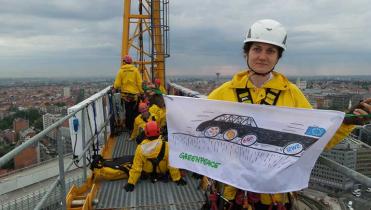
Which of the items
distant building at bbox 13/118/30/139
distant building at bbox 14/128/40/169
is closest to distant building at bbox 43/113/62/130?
distant building at bbox 13/118/30/139

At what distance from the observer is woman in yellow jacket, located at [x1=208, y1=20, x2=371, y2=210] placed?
2.57 metres

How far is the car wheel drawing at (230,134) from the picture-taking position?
2775 mm

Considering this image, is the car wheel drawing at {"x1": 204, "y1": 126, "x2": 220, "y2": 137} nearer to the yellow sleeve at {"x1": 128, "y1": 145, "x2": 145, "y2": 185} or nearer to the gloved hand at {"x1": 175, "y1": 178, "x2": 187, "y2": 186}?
the yellow sleeve at {"x1": 128, "y1": 145, "x2": 145, "y2": 185}

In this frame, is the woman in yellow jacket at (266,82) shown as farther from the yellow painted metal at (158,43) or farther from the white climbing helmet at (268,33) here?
the yellow painted metal at (158,43)

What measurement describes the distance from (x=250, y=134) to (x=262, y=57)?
61 cm

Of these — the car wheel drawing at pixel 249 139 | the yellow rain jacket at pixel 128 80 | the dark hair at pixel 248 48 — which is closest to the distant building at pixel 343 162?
the car wheel drawing at pixel 249 139

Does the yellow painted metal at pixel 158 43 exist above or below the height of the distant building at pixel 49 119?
above

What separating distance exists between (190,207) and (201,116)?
2537 mm

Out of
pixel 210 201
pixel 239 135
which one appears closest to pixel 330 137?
pixel 239 135

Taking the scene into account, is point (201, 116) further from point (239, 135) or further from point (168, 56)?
point (168, 56)

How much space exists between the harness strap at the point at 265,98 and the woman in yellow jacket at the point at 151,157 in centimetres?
337

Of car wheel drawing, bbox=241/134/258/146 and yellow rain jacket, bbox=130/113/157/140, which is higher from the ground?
car wheel drawing, bbox=241/134/258/146

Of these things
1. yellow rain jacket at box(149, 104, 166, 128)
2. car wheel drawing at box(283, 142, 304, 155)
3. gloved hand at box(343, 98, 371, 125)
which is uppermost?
gloved hand at box(343, 98, 371, 125)

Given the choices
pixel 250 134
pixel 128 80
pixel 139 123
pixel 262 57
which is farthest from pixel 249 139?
pixel 128 80
